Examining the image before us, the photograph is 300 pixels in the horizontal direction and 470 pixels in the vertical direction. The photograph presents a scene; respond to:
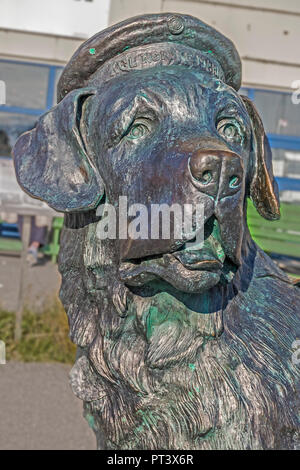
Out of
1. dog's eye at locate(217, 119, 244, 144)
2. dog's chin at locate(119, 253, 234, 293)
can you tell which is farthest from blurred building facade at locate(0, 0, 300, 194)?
dog's chin at locate(119, 253, 234, 293)

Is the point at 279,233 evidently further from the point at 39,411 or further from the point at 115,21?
the point at 39,411

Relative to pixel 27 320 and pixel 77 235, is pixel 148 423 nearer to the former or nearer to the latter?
pixel 77 235

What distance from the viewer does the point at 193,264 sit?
1.21 meters

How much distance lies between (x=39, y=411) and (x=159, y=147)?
2984 mm

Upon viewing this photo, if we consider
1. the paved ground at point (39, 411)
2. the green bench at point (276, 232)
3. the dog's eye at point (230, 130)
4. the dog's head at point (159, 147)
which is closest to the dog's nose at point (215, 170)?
the dog's head at point (159, 147)

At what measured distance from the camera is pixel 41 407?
3.91 m

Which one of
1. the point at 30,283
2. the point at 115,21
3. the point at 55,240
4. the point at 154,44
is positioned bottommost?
the point at 30,283

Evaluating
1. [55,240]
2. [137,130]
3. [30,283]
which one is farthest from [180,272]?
[55,240]

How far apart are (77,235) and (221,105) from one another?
478 millimetres

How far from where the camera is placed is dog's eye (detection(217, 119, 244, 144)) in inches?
51.7

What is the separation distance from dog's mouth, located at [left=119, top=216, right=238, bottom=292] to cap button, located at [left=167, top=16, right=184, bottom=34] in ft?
1.52

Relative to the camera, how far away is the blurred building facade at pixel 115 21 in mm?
6945

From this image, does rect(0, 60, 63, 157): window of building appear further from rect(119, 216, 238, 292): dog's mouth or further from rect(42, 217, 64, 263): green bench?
rect(119, 216, 238, 292): dog's mouth

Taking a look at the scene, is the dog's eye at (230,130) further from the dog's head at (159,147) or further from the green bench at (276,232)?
the green bench at (276,232)
